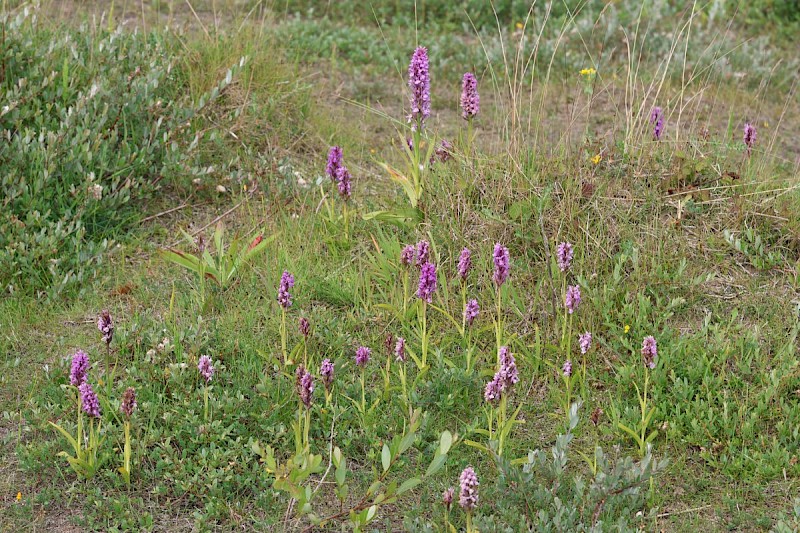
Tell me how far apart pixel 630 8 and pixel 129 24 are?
4.20 m

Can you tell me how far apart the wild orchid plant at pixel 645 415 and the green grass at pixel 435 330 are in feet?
0.21

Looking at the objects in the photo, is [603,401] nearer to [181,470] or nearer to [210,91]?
[181,470]

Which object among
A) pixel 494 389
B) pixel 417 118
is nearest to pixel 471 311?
pixel 494 389

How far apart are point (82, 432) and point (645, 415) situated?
219cm

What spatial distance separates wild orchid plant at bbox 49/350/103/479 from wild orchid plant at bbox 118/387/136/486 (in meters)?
0.10

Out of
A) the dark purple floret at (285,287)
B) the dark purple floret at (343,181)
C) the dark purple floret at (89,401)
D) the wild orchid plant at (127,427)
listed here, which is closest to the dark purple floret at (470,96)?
the dark purple floret at (343,181)

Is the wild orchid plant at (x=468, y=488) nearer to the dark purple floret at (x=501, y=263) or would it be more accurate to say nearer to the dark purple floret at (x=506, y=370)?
the dark purple floret at (x=506, y=370)

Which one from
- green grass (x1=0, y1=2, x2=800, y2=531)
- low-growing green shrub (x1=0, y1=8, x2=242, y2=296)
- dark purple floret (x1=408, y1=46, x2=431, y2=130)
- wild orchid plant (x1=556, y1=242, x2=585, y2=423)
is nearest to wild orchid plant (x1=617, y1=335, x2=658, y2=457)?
green grass (x1=0, y1=2, x2=800, y2=531)

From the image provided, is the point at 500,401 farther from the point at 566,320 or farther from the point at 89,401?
the point at 89,401

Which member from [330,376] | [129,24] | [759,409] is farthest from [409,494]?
[129,24]

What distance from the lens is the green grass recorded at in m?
3.58

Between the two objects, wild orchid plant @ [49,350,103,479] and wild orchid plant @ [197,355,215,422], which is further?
wild orchid plant @ [197,355,215,422]

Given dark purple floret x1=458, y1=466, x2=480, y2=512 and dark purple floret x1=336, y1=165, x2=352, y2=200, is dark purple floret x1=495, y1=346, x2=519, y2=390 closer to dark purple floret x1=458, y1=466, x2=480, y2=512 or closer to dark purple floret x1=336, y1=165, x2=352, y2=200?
dark purple floret x1=458, y1=466, x2=480, y2=512

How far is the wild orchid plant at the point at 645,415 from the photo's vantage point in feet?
11.4
